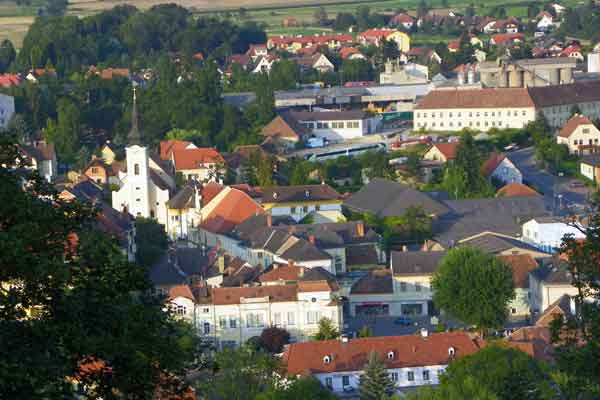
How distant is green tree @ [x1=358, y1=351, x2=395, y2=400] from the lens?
1761 cm

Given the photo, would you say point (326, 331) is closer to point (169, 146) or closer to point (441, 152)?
point (441, 152)

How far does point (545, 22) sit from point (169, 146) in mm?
38399

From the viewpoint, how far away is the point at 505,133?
41406 mm

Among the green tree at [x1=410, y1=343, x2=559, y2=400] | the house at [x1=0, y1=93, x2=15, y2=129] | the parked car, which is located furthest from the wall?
the green tree at [x1=410, y1=343, x2=559, y2=400]

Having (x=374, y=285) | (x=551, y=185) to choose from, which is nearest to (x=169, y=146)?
(x=551, y=185)

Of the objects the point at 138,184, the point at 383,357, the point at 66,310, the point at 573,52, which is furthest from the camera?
the point at 573,52

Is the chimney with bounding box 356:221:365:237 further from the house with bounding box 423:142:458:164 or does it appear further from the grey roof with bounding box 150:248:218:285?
the house with bounding box 423:142:458:164

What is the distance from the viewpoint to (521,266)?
944 inches

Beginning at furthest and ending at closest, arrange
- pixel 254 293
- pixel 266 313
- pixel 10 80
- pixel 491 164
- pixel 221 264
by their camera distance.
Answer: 1. pixel 10 80
2. pixel 491 164
3. pixel 221 264
4. pixel 254 293
5. pixel 266 313

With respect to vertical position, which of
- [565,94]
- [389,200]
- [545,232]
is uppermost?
[545,232]

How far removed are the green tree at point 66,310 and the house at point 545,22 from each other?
2624 inches

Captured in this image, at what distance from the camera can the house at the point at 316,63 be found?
60219 mm

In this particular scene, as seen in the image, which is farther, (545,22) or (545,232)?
(545,22)

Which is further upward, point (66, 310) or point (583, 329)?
point (66, 310)
